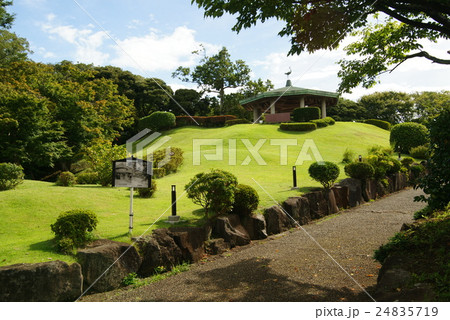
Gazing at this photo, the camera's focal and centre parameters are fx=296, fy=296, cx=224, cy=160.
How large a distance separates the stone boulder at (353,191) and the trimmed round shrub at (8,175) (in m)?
12.1

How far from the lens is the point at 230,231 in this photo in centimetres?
724

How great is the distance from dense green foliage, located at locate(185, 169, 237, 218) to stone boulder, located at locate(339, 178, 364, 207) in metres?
6.22

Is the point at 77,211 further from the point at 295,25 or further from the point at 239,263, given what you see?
the point at 295,25

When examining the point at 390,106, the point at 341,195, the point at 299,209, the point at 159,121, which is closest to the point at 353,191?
the point at 341,195

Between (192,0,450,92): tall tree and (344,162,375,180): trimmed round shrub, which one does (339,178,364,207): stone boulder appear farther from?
(192,0,450,92): tall tree

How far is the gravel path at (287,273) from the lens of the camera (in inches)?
169

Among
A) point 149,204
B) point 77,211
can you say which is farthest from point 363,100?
point 77,211

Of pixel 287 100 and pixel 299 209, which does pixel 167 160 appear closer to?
pixel 299 209

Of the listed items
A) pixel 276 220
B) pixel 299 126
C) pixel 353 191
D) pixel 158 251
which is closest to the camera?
pixel 158 251

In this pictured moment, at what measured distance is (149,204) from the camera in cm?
960

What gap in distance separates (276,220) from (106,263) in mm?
5016

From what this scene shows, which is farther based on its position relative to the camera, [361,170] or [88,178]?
[88,178]

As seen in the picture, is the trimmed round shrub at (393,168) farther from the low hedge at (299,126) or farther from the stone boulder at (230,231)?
the low hedge at (299,126)

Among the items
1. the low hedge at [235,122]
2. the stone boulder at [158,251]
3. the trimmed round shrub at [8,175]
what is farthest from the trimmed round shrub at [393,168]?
the low hedge at [235,122]
